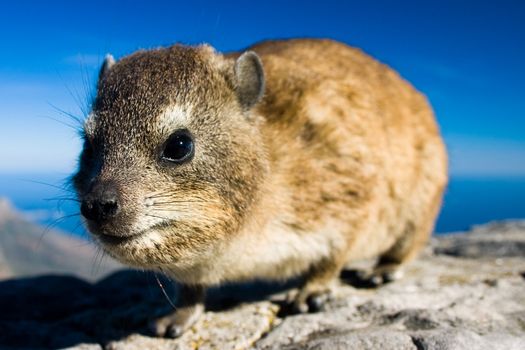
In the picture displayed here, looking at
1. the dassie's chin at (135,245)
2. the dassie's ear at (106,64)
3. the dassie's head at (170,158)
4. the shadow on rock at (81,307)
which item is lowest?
the shadow on rock at (81,307)

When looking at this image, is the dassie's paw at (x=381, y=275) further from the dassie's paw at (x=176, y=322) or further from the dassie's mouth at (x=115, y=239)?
the dassie's mouth at (x=115, y=239)

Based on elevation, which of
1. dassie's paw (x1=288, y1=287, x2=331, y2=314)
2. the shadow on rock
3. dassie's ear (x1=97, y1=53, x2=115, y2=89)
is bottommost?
the shadow on rock

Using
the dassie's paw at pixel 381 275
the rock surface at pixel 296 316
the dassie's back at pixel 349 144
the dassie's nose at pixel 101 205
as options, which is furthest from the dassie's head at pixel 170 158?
the dassie's paw at pixel 381 275

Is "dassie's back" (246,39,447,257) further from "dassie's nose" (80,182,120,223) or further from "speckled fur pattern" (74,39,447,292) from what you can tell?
"dassie's nose" (80,182,120,223)

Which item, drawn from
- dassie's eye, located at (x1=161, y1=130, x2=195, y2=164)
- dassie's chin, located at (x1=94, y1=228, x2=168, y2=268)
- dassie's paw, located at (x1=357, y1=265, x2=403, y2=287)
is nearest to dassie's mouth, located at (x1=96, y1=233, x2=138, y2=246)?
dassie's chin, located at (x1=94, y1=228, x2=168, y2=268)

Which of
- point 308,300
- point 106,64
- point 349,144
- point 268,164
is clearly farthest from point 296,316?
point 106,64

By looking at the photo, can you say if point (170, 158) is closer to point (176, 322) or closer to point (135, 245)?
point (135, 245)

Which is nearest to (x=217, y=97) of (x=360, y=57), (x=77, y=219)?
(x=77, y=219)

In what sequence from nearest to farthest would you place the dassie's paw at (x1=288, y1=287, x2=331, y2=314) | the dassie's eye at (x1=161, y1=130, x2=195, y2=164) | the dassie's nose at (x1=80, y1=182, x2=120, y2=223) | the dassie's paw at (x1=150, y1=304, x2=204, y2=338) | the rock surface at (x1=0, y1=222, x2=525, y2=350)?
the dassie's nose at (x1=80, y1=182, x2=120, y2=223), the dassie's eye at (x1=161, y1=130, x2=195, y2=164), the rock surface at (x1=0, y1=222, x2=525, y2=350), the dassie's paw at (x1=150, y1=304, x2=204, y2=338), the dassie's paw at (x1=288, y1=287, x2=331, y2=314)

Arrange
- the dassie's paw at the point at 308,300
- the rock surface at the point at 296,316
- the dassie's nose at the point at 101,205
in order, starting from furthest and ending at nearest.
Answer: the dassie's paw at the point at 308,300 < the rock surface at the point at 296,316 < the dassie's nose at the point at 101,205
